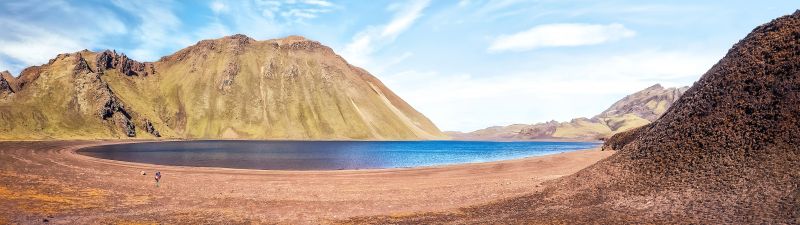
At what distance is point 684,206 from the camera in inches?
833

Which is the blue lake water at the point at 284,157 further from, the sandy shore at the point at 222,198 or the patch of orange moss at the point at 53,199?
the patch of orange moss at the point at 53,199

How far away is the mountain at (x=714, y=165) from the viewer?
20219 mm

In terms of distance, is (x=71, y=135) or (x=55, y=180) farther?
(x=71, y=135)

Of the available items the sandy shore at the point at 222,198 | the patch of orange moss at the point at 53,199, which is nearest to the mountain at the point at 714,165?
the sandy shore at the point at 222,198

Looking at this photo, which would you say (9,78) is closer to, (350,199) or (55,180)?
(55,180)

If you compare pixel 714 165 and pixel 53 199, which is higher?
pixel 714 165

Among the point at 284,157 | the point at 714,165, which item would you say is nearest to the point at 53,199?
the point at 714,165

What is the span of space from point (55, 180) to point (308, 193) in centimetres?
2189

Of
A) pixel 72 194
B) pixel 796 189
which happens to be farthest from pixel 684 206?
pixel 72 194

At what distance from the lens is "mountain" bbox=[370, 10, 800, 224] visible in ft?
66.3

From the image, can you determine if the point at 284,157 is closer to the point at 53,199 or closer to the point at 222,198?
the point at 222,198

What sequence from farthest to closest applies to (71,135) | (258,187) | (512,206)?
(71,135) → (258,187) → (512,206)

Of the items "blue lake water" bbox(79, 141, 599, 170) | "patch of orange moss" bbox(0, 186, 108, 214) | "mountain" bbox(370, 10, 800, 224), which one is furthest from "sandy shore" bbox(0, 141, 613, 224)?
"blue lake water" bbox(79, 141, 599, 170)

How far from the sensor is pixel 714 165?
23.8 metres
